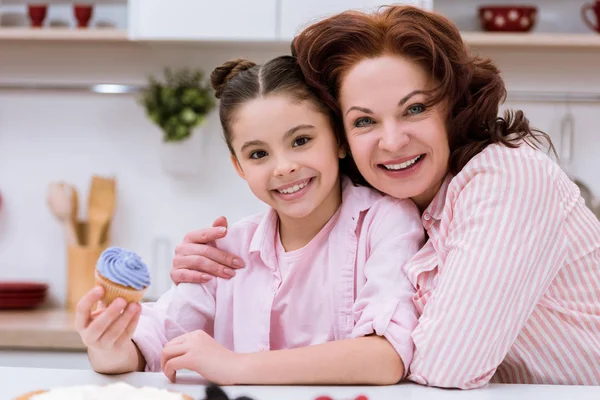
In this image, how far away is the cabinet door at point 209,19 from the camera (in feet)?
7.94

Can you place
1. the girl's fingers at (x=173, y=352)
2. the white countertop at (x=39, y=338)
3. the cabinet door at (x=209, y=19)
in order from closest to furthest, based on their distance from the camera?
the girl's fingers at (x=173, y=352) < the white countertop at (x=39, y=338) < the cabinet door at (x=209, y=19)

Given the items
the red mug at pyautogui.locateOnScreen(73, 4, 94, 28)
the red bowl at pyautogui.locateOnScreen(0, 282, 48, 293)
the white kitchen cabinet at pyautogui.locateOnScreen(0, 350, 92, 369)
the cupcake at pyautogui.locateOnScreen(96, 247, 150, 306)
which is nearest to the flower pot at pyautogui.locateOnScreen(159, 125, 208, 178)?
the red mug at pyautogui.locateOnScreen(73, 4, 94, 28)

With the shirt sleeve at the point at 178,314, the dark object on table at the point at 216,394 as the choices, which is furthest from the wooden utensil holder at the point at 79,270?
the dark object on table at the point at 216,394

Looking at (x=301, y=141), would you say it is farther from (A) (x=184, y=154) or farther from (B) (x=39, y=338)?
(A) (x=184, y=154)

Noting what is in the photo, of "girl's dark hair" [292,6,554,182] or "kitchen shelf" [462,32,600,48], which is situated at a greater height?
"kitchen shelf" [462,32,600,48]

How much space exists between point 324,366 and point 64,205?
1.85 m

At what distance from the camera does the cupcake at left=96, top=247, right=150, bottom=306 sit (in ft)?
3.46

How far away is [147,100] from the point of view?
2631mm

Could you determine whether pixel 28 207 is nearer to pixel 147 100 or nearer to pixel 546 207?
pixel 147 100

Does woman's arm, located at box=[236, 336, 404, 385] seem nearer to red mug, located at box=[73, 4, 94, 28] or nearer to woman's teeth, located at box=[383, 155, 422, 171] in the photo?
woman's teeth, located at box=[383, 155, 422, 171]

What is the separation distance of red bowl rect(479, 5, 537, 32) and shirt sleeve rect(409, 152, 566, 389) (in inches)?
57.7

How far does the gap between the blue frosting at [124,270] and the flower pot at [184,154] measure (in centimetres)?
165

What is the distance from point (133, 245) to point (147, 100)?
0.53 meters

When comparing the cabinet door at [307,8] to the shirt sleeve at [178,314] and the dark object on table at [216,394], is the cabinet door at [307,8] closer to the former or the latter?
the shirt sleeve at [178,314]
